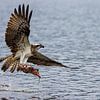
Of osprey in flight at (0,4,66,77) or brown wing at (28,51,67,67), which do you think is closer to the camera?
osprey in flight at (0,4,66,77)

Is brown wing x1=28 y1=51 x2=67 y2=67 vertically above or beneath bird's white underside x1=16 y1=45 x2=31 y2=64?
beneath

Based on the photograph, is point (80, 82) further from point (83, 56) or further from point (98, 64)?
point (83, 56)

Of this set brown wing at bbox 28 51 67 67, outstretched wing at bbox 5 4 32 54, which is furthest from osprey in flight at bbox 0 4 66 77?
brown wing at bbox 28 51 67 67

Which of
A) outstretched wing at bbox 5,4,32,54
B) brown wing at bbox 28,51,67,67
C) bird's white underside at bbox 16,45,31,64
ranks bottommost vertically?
brown wing at bbox 28,51,67,67

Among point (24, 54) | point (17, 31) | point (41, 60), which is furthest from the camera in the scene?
point (41, 60)

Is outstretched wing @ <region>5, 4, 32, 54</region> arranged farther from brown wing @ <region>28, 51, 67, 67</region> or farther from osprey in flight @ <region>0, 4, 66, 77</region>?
brown wing @ <region>28, 51, 67, 67</region>

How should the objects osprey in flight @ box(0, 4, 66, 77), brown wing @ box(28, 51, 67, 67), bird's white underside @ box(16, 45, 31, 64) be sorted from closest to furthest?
1. osprey in flight @ box(0, 4, 66, 77)
2. bird's white underside @ box(16, 45, 31, 64)
3. brown wing @ box(28, 51, 67, 67)

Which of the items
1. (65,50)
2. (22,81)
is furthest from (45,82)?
(65,50)

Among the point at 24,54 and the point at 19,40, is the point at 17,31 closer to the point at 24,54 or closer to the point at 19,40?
the point at 19,40

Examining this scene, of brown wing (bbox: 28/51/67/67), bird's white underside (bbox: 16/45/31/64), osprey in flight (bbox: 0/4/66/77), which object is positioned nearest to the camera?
osprey in flight (bbox: 0/4/66/77)

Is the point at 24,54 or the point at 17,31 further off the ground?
the point at 17,31

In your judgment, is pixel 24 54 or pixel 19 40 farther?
pixel 24 54

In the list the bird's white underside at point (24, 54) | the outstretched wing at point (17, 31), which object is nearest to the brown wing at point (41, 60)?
the bird's white underside at point (24, 54)

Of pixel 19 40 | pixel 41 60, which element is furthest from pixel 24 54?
pixel 41 60
